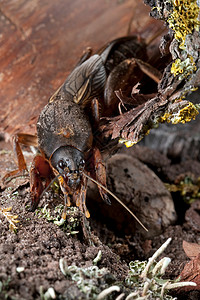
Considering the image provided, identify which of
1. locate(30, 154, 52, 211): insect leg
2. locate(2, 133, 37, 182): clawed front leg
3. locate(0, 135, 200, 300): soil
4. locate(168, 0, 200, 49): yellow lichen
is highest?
locate(168, 0, 200, 49): yellow lichen

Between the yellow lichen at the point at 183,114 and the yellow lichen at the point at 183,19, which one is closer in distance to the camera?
the yellow lichen at the point at 183,19

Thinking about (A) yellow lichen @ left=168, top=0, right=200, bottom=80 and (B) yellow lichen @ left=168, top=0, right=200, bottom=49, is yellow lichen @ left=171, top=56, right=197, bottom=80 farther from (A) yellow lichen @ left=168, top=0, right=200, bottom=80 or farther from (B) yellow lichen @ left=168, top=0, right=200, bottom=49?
(B) yellow lichen @ left=168, top=0, right=200, bottom=49

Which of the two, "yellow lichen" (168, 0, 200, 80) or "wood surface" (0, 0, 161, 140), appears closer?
"yellow lichen" (168, 0, 200, 80)

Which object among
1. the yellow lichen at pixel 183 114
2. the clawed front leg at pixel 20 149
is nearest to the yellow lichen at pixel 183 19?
the yellow lichen at pixel 183 114

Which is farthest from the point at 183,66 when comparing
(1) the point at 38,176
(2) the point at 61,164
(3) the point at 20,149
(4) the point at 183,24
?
(3) the point at 20,149

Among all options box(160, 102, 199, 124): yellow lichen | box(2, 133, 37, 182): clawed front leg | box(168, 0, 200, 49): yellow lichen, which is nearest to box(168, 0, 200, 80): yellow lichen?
box(168, 0, 200, 49): yellow lichen

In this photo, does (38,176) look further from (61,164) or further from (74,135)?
(74,135)

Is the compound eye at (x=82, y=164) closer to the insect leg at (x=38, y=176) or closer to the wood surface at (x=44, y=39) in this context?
the insect leg at (x=38, y=176)
